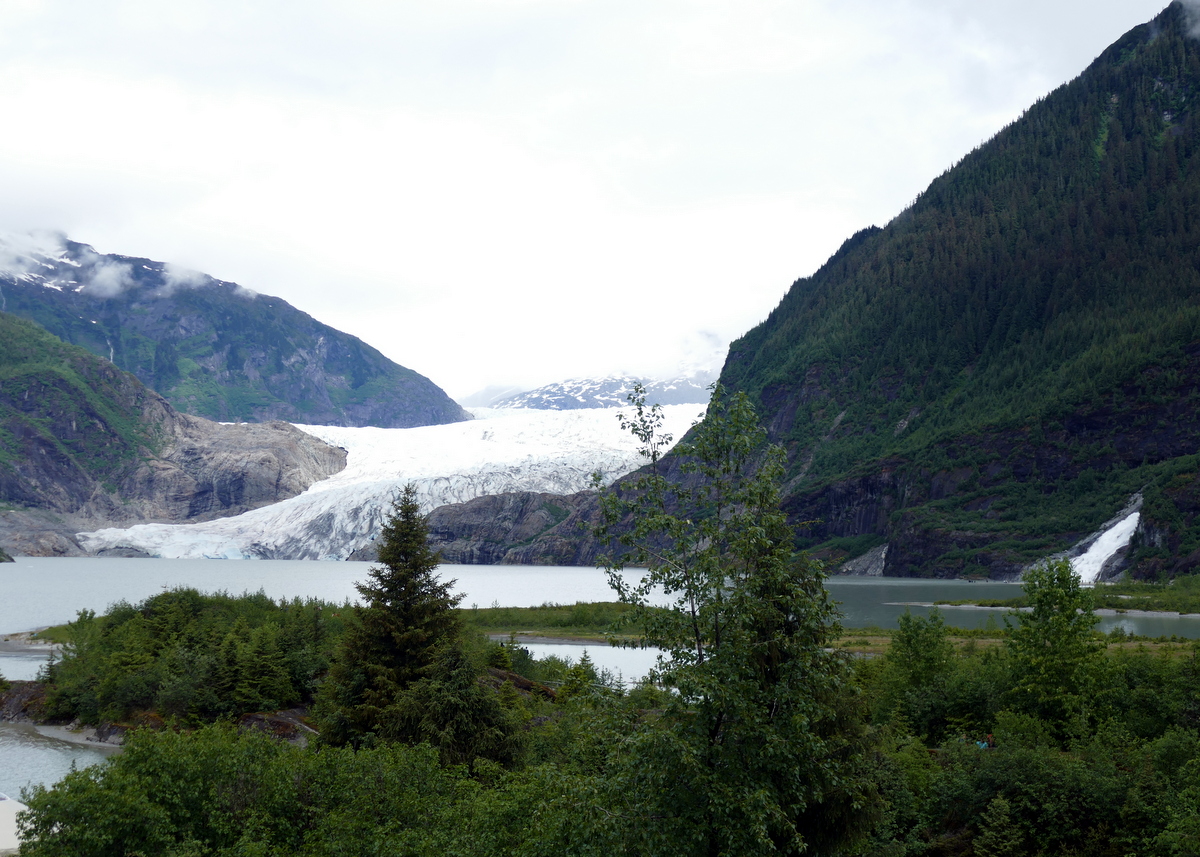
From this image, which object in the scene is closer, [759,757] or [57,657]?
[759,757]

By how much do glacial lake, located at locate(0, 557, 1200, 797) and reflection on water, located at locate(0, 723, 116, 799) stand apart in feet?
0.11

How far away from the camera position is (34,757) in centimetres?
2966

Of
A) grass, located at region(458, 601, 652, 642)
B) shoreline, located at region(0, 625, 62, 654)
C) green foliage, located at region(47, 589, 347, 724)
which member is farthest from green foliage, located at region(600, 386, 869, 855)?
shoreline, located at region(0, 625, 62, 654)

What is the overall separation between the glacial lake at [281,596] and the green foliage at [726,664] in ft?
41.1

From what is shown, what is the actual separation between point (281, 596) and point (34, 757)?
116ft

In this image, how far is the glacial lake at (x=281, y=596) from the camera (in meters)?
31.0

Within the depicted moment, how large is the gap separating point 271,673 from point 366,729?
388 inches

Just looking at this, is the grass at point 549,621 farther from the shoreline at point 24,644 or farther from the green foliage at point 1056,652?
the green foliage at point 1056,652

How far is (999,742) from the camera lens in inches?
815

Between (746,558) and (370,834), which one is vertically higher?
(746,558)

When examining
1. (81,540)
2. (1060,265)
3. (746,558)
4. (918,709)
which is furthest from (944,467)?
(81,540)

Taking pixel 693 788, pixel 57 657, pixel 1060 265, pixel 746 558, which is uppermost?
pixel 1060 265

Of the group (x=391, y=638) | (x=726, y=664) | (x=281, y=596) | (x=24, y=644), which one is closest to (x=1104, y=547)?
(x=281, y=596)

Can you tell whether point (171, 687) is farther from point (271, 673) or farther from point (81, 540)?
point (81, 540)
